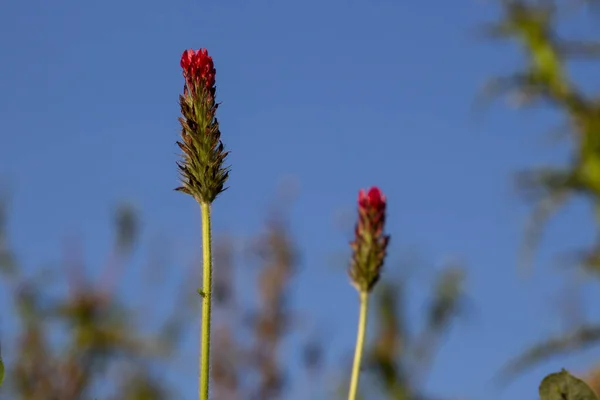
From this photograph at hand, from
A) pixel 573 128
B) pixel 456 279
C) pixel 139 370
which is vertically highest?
pixel 573 128

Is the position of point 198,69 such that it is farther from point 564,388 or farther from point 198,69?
point 564,388

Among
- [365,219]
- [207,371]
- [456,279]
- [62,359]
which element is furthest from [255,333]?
[207,371]

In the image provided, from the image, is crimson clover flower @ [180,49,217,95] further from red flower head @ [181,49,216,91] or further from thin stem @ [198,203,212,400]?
thin stem @ [198,203,212,400]

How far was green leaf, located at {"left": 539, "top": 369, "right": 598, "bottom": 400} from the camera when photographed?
1265 millimetres

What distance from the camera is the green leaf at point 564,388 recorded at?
1265 millimetres

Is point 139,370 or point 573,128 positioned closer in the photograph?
point 573,128

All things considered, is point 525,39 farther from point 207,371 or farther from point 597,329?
point 207,371

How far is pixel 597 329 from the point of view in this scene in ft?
12.8

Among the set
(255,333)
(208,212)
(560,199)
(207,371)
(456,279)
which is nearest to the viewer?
(207,371)

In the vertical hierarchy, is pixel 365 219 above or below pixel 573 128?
below

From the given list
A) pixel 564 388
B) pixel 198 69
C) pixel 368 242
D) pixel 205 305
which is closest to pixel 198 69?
pixel 198 69

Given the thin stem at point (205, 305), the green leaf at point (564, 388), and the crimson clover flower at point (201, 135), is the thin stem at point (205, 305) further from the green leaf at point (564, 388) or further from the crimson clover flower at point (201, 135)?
the green leaf at point (564, 388)

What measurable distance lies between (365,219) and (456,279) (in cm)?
426

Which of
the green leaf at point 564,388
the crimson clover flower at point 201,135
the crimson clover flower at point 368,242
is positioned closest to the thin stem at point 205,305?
the crimson clover flower at point 201,135
